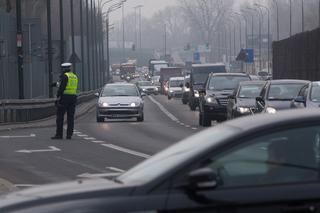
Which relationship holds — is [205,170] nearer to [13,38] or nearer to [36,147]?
[36,147]

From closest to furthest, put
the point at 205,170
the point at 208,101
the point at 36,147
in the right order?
the point at 205,170, the point at 36,147, the point at 208,101

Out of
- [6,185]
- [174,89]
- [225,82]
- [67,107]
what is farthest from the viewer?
[174,89]

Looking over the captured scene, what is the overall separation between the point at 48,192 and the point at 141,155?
1315 centimetres

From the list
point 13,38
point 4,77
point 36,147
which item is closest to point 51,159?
point 36,147

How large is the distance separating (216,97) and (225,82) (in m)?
1.36

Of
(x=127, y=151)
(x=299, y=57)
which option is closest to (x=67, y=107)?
(x=127, y=151)

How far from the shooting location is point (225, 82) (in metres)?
36.0

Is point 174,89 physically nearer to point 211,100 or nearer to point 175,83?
point 175,83

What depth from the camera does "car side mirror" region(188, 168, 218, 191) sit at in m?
6.93

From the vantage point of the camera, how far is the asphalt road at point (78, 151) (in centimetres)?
1723

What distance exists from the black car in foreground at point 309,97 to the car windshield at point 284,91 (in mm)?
2324

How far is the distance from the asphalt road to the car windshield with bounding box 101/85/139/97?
16.2ft

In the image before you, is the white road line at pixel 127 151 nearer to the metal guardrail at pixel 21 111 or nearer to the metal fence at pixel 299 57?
the metal guardrail at pixel 21 111

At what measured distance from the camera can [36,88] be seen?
191 feet
